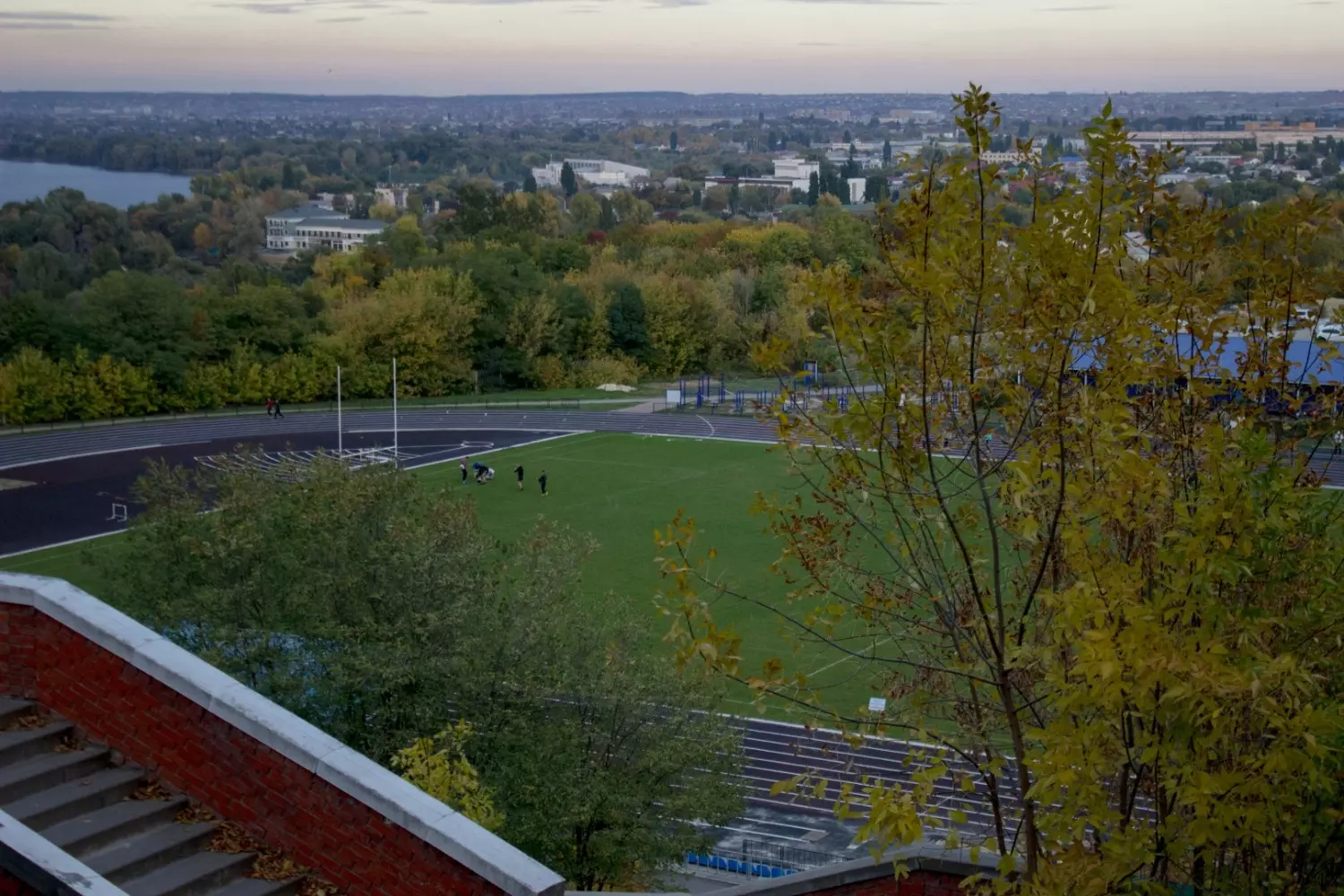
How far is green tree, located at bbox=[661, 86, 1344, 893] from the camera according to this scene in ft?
19.6

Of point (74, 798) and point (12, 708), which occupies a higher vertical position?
point (12, 708)

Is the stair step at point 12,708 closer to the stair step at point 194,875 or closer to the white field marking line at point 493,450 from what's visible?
the stair step at point 194,875

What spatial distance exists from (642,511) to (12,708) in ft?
124

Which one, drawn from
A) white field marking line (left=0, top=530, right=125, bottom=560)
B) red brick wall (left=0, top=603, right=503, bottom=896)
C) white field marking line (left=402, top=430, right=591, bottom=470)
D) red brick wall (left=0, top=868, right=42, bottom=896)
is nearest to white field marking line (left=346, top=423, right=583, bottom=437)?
white field marking line (left=402, top=430, right=591, bottom=470)

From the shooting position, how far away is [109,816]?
25.0 ft

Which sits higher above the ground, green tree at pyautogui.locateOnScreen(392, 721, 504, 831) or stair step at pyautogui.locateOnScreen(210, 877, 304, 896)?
stair step at pyautogui.locateOnScreen(210, 877, 304, 896)

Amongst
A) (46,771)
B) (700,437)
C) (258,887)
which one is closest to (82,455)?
(700,437)

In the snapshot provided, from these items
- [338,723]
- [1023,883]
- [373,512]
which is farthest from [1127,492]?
[373,512]

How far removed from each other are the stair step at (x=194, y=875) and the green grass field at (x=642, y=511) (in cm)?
1619

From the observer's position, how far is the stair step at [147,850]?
7262mm

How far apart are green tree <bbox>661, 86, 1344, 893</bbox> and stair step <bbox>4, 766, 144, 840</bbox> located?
321cm

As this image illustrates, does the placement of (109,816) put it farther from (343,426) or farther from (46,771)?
(343,426)

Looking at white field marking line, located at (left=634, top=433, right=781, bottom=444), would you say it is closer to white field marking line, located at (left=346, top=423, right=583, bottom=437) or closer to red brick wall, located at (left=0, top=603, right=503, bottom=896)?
white field marking line, located at (left=346, top=423, right=583, bottom=437)

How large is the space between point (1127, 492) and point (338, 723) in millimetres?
13321
